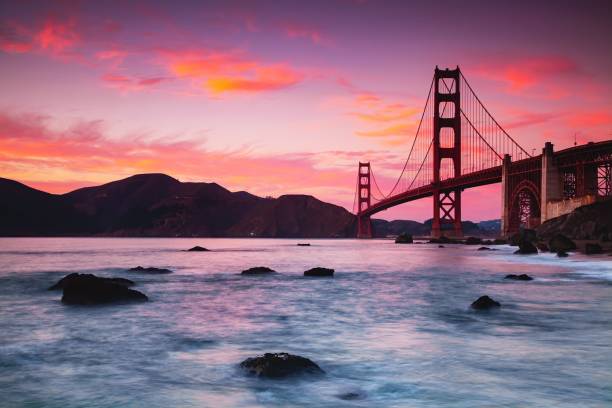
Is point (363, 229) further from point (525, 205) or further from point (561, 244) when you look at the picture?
point (561, 244)

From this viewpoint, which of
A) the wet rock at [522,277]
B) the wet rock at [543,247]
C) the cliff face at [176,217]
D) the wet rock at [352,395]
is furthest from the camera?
the cliff face at [176,217]

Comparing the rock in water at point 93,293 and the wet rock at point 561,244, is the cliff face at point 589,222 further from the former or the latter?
the rock in water at point 93,293

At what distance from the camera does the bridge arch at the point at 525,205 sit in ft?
177

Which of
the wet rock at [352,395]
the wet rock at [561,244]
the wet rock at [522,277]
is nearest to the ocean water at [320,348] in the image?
the wet rock at [352,395]

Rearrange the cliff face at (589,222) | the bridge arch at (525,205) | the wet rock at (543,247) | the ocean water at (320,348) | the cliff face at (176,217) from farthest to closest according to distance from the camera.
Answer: the cliff face at (176,217) < the bridge arch at (525,205) < the wet rock at (543,247) < the cliff face at (589,222) < the ocean water at (320,348)

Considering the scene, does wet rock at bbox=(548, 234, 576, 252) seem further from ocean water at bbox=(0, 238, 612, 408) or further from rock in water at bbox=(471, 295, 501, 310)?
rock in water at bbox=(471, 295, 501, 310)

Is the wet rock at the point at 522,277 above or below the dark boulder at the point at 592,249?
below

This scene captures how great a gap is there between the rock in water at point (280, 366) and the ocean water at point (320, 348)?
143 mm

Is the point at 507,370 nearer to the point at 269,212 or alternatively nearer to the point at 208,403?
the point at 208,403

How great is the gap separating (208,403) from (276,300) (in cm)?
970

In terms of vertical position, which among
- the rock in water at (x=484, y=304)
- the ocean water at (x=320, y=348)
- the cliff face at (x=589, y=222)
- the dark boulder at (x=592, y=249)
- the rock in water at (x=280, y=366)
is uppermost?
the cliff face at (x=589, y=222)

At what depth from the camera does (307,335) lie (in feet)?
33.2

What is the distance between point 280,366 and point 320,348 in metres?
2.32

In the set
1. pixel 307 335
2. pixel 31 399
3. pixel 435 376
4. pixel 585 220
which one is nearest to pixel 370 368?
pixel 435 376
